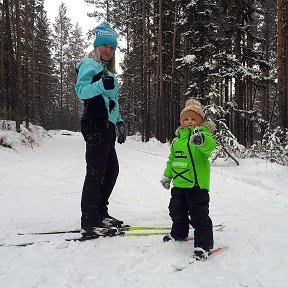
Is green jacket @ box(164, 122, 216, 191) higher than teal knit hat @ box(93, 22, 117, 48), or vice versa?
teal knit hat @ box(93, 22, 117, 48)

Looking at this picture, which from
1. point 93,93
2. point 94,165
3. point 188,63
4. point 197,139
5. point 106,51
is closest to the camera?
point 197,139

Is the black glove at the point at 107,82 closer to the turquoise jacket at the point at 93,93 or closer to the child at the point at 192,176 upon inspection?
the turquoise jacket at the point at 93,93

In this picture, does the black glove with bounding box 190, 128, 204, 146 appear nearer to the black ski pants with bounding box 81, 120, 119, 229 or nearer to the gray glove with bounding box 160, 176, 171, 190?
the gray glove with bounding box 160, 176, 171, 190

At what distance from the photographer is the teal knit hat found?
11.6 ft

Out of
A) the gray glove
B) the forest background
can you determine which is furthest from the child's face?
the forest background

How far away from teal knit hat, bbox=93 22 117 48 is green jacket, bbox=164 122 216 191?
4.53ft

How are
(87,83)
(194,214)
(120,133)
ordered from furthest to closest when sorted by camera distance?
(120,133)
(87,83)
(194,214)

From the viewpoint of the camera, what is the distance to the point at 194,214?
302 cm

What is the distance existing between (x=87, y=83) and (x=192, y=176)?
1.53m

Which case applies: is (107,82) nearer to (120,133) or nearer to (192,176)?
(120,133)

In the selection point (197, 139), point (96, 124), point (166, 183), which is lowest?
point (166, 183)

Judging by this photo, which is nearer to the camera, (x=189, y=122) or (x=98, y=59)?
(x=189, y=122)

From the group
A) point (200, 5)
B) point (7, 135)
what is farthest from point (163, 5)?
point (7, 135)

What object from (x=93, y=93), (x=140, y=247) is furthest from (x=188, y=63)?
(x=140, y=247)
